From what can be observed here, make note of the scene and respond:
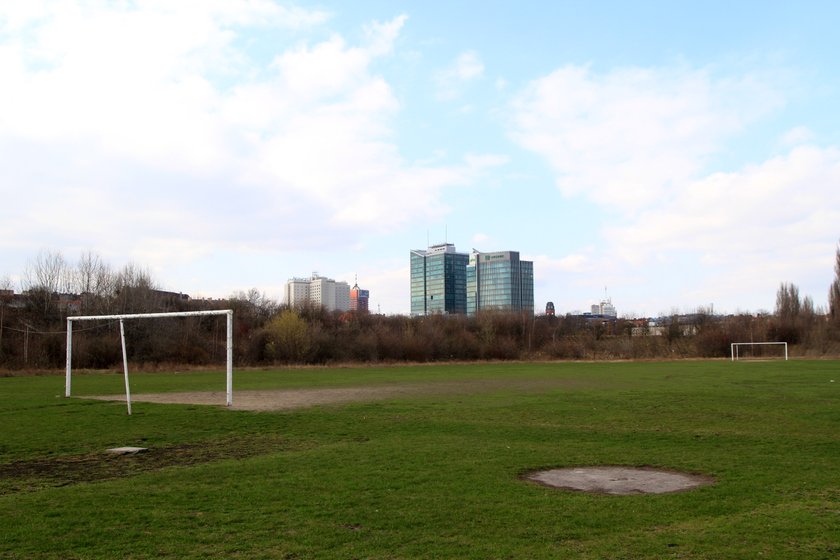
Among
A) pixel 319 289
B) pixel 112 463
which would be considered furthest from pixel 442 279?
pixel 112 463

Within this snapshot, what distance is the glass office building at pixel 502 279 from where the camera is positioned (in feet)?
518

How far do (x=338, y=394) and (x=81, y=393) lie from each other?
1117cm

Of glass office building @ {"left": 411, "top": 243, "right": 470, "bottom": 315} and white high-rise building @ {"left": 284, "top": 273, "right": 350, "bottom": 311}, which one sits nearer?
glass office building @ {"left": 411, "top": 243, "right": 470, "bottom": 315}

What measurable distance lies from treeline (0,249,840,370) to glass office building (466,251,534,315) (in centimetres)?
5128

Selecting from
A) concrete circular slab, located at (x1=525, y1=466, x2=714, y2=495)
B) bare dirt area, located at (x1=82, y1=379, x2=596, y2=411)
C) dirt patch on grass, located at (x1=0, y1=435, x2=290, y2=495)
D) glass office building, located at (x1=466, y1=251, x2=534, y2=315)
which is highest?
glass office building, located at (x1=466, y1=251, x2=534, y2=315)

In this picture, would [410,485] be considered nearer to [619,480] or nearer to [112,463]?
[619,480]

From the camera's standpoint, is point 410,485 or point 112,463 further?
point 112,463

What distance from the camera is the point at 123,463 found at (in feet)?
40.8

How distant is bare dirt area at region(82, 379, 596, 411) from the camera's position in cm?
2500

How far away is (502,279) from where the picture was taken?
159500mm

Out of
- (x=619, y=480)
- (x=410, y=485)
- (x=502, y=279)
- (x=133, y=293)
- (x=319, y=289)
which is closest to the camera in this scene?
(x=410, y=485)

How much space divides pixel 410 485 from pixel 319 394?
19.6 m

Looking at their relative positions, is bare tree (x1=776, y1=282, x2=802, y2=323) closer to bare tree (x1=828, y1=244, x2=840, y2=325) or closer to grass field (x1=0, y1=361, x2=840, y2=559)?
bare tree (x1=828, y1=244, x2=840, y2=325)

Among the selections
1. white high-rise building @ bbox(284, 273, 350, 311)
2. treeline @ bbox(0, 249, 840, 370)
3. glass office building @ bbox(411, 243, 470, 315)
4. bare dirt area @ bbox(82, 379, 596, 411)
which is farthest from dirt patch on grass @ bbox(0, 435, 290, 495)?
white high-rise building @ bbox(284, 273, 350, 311)
